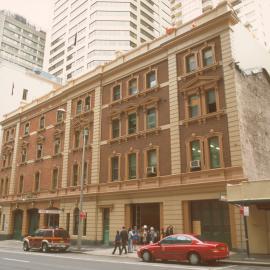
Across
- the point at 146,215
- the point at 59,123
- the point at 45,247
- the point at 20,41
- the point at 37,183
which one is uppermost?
the point at 20,41

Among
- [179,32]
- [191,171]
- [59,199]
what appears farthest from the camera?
[59,199]

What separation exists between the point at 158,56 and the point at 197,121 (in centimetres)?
765

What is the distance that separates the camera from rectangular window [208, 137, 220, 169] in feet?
76.0

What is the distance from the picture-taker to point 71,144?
34.9 m

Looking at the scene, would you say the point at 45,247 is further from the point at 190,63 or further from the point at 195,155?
the point at 190,63

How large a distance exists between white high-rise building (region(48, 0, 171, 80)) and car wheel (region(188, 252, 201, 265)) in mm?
55712

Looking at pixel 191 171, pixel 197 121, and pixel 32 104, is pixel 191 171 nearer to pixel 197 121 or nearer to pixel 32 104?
pixel 197 121

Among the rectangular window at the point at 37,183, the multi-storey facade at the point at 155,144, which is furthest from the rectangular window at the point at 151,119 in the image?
the rectangular window at the point at 37,183

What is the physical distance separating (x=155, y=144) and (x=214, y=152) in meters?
5.35

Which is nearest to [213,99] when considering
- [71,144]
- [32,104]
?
[71,144]

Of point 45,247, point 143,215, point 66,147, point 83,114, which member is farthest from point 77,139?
point 45,247

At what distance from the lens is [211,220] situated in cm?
2295

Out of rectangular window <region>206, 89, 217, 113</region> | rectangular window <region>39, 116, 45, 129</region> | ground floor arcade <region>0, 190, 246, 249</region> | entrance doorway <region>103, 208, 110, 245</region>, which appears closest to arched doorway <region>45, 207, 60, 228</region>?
ground floor arcade <region>0, 190, 246, 249</region>

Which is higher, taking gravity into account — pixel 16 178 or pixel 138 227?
pixel 16 178
